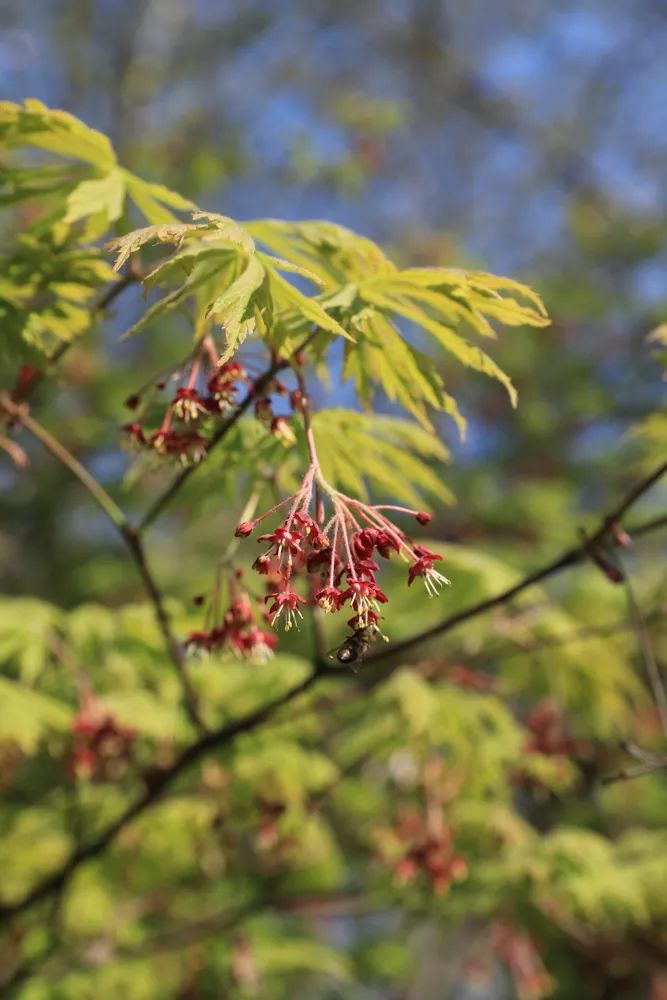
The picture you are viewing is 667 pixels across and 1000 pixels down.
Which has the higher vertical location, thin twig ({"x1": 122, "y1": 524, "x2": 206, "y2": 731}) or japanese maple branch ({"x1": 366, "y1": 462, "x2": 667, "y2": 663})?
japanese maple branch ({"x1": 366, "y1": 462, "x2": 667, "y2": 663})

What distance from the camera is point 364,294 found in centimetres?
159

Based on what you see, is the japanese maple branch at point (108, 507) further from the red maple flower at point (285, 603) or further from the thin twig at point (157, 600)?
the red maple flower at point (285, 603)

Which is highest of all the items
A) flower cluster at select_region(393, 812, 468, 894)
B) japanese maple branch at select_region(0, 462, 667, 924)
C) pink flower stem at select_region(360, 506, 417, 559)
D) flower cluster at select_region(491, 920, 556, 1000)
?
pink flower stem at select_region(360, 506, 417, 559)

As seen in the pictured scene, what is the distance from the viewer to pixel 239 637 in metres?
1.75

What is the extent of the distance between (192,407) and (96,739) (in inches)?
54.2

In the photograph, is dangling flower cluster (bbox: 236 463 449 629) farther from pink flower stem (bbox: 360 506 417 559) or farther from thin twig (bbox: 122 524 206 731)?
thin twig (bbox: 122 524 206 731)

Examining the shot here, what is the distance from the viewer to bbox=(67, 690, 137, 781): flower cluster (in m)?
2.53

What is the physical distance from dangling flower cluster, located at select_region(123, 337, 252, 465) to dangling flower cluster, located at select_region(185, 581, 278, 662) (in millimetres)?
327

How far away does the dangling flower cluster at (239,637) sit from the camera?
5.70 feet

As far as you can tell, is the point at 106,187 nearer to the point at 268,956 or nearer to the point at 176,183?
the point at 268,956

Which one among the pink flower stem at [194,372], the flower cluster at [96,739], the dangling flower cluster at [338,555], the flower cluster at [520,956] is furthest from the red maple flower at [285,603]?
the flower cluster at [520,956]

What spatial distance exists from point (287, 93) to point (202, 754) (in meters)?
11.7

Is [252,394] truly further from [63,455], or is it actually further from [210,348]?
[63,455]

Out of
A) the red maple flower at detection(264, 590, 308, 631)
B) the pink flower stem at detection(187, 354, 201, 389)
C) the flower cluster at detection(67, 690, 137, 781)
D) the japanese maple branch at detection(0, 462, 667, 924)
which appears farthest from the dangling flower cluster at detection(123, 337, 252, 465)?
the flower cluster at detection(67, 690, 137, 781)
